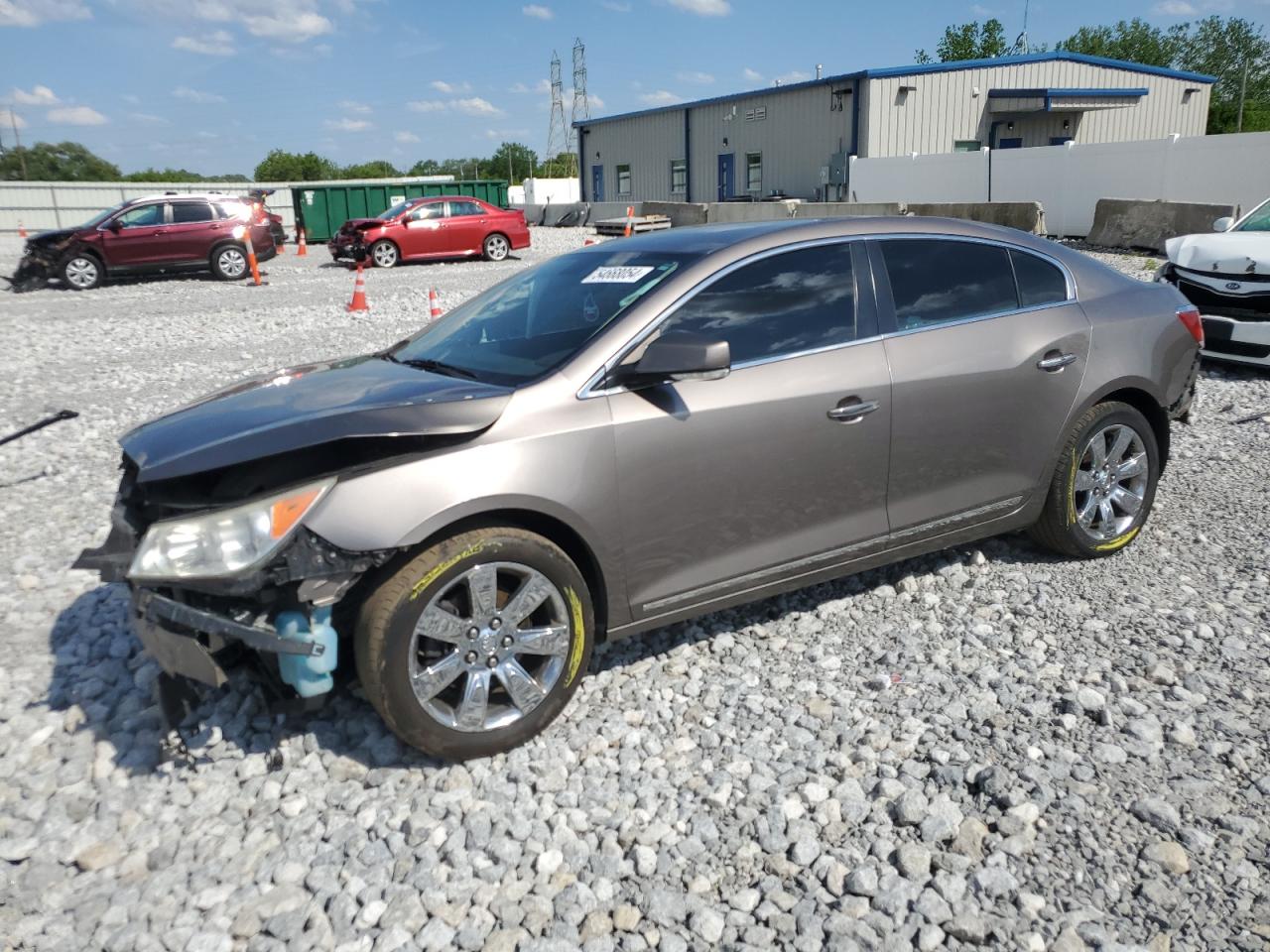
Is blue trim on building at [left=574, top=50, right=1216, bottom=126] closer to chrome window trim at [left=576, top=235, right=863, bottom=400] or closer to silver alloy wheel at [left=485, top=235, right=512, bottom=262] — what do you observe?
silver alloy wheel at [left=485, top=235, right=512, bottom=262]

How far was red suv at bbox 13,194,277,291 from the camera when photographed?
19.2 metres

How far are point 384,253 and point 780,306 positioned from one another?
20548 millimetres

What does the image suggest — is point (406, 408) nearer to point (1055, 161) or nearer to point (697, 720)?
point (697, 720)

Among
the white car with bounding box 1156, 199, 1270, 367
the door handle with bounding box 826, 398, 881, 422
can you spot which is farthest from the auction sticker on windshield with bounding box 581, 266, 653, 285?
the white car with bounding box 1156, 199, 1270, 367

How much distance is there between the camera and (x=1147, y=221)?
62.6 ft

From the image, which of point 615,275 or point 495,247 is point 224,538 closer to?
point 615,275

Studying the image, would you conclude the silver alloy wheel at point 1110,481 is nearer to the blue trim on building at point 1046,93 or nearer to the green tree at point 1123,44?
the blue trim on building at point 1046,93

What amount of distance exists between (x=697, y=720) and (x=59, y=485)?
16.5 ft

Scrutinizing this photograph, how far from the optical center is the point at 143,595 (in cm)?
299

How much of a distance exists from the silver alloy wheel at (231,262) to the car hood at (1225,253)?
1775cm

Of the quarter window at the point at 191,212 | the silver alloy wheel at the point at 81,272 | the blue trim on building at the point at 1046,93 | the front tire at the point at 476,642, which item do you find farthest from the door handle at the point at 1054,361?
the blue trim on building at the point at 1046,93

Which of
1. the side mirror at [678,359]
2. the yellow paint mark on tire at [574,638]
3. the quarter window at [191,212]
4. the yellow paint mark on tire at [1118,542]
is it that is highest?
the quarter window at [191,212]

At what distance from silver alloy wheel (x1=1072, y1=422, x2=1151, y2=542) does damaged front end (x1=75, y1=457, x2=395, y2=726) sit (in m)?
3.30

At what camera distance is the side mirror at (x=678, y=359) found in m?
3.29
